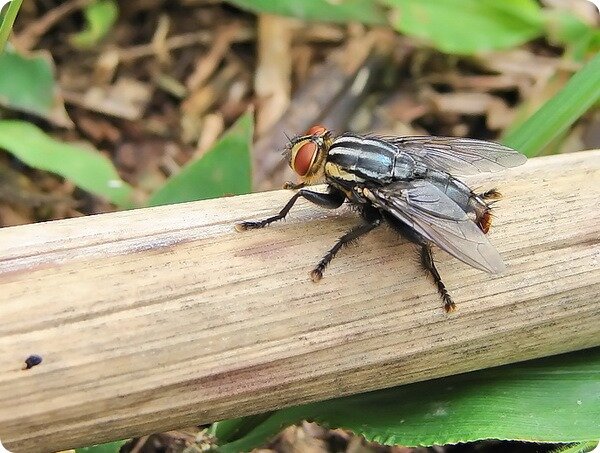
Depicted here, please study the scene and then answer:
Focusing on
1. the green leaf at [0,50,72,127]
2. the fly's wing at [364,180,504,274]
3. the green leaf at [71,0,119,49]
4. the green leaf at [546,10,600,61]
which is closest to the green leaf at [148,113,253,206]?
the fly's wing at [364,180,504,274]

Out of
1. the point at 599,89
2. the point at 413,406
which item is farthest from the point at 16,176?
the point at 599,89

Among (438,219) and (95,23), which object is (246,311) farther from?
(95,23)

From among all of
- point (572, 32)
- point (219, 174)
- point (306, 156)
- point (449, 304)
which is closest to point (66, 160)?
point (219, 174)

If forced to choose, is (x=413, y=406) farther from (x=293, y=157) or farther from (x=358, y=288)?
(x=293, y=157)

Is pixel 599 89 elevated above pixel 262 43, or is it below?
above

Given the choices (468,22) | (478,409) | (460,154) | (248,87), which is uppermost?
(468,22)

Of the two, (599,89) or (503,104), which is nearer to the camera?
(599,89)
